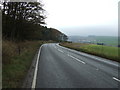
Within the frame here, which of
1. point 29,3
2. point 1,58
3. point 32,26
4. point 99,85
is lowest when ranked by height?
point 99,85

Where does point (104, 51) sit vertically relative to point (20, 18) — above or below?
below

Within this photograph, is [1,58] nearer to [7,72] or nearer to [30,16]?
[7,72]

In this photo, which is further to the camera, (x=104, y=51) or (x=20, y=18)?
(x=20, y=18)

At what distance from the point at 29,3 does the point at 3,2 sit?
17.7 ft

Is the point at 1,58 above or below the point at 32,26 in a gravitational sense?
below

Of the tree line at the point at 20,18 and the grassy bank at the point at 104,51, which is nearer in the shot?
the grassy bank at the point at 104,51

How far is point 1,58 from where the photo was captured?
9281 millimetres

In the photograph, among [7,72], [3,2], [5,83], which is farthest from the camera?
[3,2]

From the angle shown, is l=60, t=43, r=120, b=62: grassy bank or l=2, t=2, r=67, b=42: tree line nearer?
l=60, t=43, r=120, b=62: grassy bank

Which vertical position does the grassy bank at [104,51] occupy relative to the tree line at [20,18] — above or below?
below

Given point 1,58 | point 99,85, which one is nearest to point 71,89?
point 99,85

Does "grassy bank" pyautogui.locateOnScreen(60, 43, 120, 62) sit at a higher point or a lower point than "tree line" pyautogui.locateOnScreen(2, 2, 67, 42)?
lower

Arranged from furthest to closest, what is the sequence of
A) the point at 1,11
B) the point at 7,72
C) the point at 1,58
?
the point at 1,11 → the point at 1,58 → the point at 7,72

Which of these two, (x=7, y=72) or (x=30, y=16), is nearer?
(x=7, y=72)
